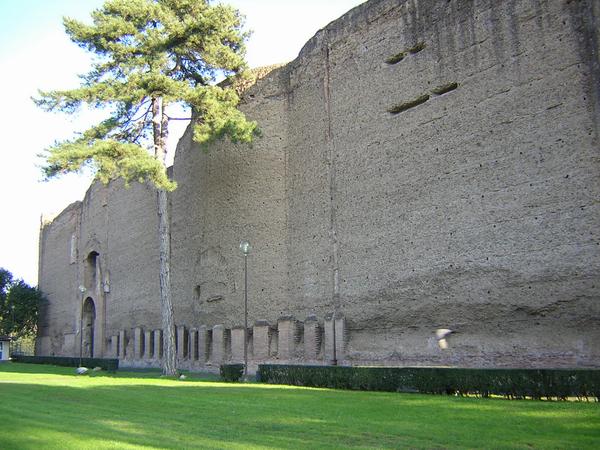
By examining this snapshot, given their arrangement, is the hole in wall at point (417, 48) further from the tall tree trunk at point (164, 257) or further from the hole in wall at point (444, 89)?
the tall tree trunk at point (164, 257)

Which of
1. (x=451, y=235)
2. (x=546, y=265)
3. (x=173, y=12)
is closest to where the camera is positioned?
(x=546, y=265)

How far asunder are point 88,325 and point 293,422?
38.0 meters

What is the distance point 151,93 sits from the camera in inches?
970

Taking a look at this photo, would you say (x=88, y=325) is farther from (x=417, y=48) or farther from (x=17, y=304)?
(x=417, y=48)

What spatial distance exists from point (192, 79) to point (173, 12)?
2812 millimetres

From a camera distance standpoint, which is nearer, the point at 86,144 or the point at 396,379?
the point at 396,379

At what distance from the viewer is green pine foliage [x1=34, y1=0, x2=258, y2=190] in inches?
933

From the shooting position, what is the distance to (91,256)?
43688 millimetres

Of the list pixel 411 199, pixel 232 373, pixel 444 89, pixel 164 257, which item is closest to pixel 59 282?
pixel 164 257

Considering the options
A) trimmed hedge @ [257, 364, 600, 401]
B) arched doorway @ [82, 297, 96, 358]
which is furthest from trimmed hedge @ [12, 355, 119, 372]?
trimmed hedge @ [257, 364, 600, 401]

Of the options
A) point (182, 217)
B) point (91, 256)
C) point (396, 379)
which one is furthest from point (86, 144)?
point (91, 256)

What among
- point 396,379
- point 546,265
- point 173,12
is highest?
point 173,12

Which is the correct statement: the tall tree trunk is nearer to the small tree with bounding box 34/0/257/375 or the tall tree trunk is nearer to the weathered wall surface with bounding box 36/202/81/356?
the small tree with bounding box 34/0/257/375

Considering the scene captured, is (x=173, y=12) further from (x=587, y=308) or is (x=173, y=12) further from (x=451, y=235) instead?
(x=587, y=308)
